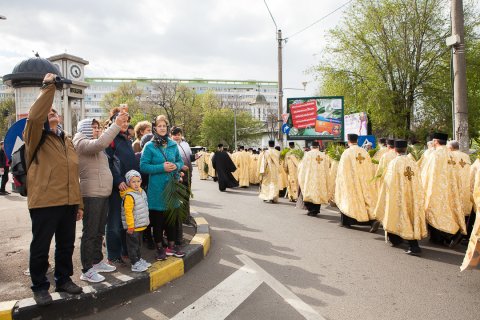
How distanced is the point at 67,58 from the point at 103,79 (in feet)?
392

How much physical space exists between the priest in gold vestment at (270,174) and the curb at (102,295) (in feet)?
22.2

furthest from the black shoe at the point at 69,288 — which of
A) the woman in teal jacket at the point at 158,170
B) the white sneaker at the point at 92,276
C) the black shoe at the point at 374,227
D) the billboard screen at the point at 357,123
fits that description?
the billboard screen at the point at 357,123

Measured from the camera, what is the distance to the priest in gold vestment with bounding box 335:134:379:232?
25.9 ft

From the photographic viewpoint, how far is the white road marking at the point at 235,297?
3842mm

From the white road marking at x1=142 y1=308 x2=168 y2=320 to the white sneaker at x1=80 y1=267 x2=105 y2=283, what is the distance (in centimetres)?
69

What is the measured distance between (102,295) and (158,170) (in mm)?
1627

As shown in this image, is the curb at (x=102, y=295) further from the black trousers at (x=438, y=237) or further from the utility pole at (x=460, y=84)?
the utility pole at (x=460, y=84)

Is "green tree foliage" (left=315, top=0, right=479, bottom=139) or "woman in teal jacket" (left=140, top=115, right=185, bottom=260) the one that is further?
"green tree foliage" (left=315, top=0, right=479, bottom=139)

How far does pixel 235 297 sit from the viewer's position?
14.0 ft

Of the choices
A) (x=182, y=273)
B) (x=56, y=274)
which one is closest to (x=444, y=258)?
(x=182, y=273)

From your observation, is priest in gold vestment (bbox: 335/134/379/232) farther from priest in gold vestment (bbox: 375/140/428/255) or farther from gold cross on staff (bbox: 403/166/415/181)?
gold cross on staff (bbox: 403/166/415/181)

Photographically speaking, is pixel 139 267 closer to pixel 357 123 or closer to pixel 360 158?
pixel 360 158

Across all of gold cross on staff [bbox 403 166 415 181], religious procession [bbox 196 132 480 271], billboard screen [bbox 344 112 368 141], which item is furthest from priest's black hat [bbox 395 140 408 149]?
billboard screen [bbox 344 112 368 141]

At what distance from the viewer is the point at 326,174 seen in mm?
9797
